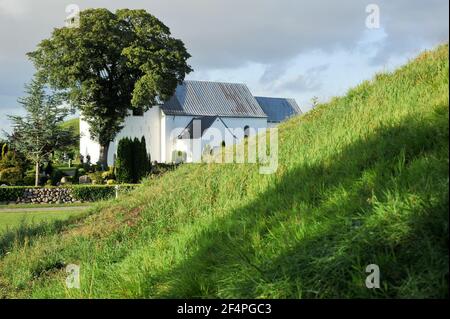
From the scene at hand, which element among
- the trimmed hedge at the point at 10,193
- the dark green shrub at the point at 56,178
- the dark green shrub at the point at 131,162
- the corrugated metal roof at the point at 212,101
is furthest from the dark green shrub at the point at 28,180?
the corrugated metal roof at the point at 212,101

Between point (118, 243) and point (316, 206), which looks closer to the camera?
point (316, 206)

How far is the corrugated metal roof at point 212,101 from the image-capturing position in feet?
202

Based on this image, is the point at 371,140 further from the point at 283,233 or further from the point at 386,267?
the point at 386,267

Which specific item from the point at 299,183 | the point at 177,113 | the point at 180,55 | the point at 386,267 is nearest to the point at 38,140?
the point at 180,55

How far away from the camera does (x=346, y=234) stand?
12.9ft

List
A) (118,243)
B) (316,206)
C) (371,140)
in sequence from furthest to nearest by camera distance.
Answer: (118,243), (371,140), (316,206)

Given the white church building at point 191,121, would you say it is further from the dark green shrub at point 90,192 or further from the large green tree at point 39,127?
the dark green shrub at point 90,192

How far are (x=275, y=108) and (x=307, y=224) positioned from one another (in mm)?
67704

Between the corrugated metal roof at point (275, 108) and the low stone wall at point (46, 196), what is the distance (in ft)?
143

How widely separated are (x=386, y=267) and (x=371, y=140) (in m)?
2.86

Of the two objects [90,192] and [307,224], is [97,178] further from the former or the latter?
[307,224]

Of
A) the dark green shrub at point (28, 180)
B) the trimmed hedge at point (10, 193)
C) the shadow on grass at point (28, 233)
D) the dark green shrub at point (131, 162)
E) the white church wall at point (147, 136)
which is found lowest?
the shadow on grass at point (28, 233)

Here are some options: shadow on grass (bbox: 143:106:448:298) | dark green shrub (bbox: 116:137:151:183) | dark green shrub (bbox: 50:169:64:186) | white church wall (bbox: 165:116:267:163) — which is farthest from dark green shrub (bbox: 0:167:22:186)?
shadow on grass (bbox: 143:106:448:298)
